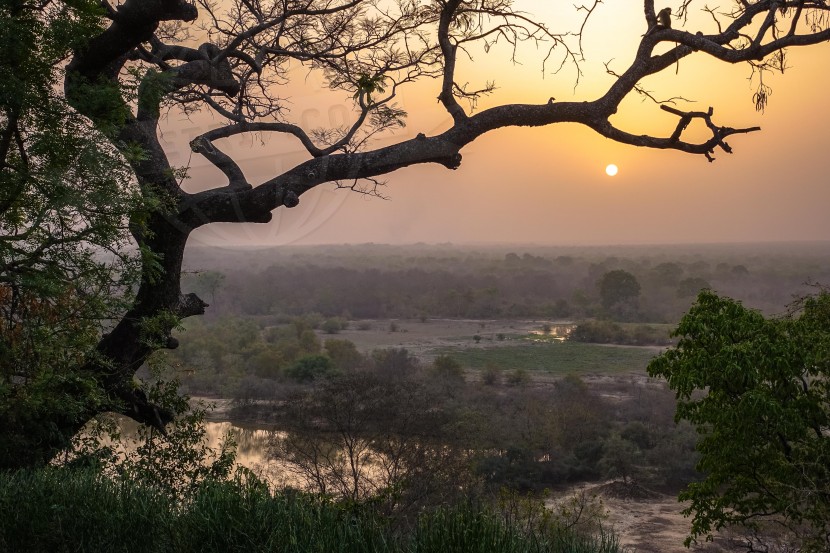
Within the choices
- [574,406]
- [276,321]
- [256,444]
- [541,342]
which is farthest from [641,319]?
[256,444]

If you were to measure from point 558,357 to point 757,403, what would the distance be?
1644 inches

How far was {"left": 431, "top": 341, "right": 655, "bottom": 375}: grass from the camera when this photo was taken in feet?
156

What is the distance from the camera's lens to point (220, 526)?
5.63 m

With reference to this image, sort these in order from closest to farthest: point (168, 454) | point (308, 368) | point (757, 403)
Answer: point (168, 454)
point (757, 403)
point (308, 368)

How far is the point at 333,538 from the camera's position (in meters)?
5.52

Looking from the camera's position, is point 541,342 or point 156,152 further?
point 541,342

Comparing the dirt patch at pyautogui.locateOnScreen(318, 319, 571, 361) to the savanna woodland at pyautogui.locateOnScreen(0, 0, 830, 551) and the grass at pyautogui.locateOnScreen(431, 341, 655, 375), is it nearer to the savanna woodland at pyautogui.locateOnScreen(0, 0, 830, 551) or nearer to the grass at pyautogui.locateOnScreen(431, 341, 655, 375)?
the grass at pyautogui.locateOnScreen(431, 341, 655, 375)

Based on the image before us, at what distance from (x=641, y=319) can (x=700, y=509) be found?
6252 cm

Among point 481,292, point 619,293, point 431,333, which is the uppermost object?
point 619,293

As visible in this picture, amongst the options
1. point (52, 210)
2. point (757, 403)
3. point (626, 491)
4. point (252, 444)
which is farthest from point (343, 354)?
point (52, 210)

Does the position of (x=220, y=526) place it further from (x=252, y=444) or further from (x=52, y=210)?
(x=252, y=444)

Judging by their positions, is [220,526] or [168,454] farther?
[168,454]

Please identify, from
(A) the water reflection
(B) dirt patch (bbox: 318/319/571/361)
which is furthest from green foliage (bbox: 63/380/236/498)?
(B) dirt patch (bbox: 318/319/571/361)

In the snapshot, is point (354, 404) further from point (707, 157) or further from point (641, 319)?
point (641, 319)
